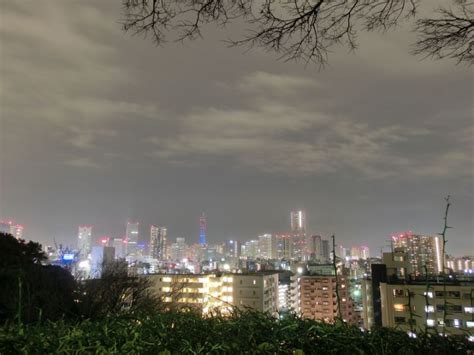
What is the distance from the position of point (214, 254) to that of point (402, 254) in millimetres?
84784

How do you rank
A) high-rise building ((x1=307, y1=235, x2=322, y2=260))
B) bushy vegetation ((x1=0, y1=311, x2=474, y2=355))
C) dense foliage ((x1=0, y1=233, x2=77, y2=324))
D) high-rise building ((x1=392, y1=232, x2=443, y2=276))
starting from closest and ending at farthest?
A: bushy vegetation ((x1=0, y1=311, x2=474, y2=355)) → high-rise building ((x1=392, y1=232, x2=443, y2=276)) → dense foliage ((x1=0, y1=233, x2=77, y2=324)) → high-rise building ((x1=307, y1=235, x2=322, y2=260))

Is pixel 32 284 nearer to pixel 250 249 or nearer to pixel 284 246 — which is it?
pixel 284 246

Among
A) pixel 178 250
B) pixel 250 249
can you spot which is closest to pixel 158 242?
pixel 178 250

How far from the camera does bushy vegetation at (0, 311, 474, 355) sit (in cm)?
126

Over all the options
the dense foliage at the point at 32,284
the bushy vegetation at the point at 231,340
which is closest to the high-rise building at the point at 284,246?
the dense foliage at the point at 32,284

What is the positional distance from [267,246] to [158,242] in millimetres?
31061

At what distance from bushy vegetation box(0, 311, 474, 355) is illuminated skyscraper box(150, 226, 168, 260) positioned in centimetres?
10370

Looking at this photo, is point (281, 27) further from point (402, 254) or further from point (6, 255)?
point (402, 254)

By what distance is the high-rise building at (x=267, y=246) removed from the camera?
336ft

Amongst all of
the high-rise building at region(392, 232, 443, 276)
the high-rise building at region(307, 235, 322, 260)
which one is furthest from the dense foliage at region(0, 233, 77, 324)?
the high-rise building at region(307, 235, 322, 260)

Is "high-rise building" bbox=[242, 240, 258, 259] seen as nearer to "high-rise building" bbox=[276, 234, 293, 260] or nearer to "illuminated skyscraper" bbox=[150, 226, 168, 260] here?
"high-rise building" bbox=[276, 234, 293, 260]

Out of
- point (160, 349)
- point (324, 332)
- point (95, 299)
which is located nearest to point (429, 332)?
point (324, 332)

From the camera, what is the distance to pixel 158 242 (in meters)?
109

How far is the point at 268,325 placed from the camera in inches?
56.9
